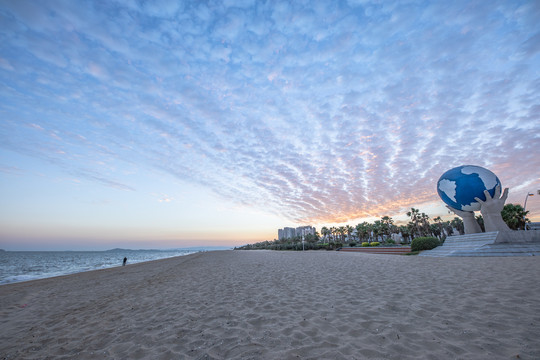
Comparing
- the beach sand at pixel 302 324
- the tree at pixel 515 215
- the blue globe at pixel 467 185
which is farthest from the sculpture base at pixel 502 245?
the tree at pixel 515 215

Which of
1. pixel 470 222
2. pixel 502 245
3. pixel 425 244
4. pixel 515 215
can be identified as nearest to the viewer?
pixel 502 245

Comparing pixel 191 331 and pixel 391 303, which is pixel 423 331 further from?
pixel 191 331

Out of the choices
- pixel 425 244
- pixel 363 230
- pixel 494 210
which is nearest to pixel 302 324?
pixel 425 244

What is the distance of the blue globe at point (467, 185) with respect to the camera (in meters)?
25.4

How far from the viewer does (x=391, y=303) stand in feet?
21.8

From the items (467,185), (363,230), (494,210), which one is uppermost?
(467,185)

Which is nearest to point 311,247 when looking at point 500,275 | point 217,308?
point 500,275

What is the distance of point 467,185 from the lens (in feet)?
85.6

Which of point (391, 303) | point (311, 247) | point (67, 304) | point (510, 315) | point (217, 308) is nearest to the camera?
point (510, 315)

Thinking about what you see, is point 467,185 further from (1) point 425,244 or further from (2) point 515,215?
(2) point 515,215

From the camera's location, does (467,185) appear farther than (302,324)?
Yes

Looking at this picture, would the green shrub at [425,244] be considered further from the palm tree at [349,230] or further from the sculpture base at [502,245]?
the palm tree at [349,230]

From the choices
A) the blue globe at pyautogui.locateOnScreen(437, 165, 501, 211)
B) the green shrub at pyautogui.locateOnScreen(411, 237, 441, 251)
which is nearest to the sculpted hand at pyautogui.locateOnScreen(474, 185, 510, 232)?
the blue globe at pyautogui.locateOnScreen(437, 165, 501, 211)

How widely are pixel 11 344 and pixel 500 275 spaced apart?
18059mm
